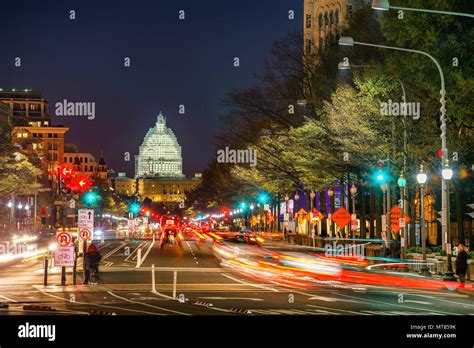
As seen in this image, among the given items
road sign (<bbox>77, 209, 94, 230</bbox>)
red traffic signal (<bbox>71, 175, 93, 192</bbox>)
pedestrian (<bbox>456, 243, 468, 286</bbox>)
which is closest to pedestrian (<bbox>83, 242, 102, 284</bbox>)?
road sign (<bbox>77, 209, 94, 230</bbox>)

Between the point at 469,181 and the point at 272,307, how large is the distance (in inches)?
1239

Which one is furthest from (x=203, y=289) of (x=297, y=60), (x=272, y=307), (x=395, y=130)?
(x=297, y=60)

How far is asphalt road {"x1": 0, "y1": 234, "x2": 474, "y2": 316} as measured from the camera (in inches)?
888

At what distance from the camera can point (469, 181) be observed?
170 feet

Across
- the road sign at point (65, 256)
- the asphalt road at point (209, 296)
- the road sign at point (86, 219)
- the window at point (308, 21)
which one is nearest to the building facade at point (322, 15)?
the window at point (308, 21)

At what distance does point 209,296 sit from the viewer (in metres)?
28.0

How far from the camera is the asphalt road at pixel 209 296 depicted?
2256cm

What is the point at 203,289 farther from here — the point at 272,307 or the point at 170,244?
the point at 170,244

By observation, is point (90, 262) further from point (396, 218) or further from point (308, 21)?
point (308, 21)

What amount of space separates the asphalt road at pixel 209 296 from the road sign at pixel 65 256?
0.90m

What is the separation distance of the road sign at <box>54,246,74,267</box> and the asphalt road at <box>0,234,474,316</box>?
90 cm

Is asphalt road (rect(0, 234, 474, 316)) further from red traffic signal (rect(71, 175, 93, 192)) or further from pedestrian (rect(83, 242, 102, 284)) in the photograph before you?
red traffic signal (rect(71, 175, 93, 192))

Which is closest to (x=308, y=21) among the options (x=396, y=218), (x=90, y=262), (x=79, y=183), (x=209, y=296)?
(x=396, y=218)

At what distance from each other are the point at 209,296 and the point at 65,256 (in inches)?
299
